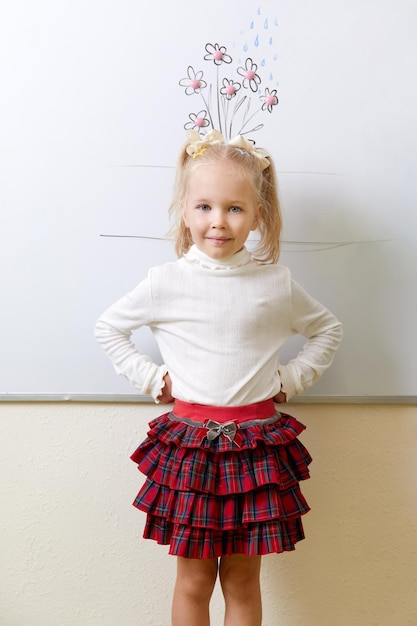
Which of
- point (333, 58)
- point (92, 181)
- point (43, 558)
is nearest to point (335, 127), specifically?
point (333, 58)

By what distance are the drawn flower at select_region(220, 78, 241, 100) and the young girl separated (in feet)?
0.60

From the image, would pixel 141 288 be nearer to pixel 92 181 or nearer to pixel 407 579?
pixel 92 181

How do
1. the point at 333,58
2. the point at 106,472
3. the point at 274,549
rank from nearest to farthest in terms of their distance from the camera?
the point at 274,549 → the point at 333,58 → the point at 106,472

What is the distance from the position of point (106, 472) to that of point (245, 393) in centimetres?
46

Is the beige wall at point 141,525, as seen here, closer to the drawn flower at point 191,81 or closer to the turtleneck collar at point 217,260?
the turtleneck collar at point 217,260

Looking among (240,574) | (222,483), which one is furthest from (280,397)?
(240,574)

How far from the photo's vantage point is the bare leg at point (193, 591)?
4.11 ft

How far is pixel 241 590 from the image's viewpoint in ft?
4.18

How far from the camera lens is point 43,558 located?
5.06 feet

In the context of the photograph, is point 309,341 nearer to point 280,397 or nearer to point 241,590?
point 280,397

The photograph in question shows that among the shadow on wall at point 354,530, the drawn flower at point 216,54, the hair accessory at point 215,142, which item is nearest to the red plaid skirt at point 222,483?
the shadow on wall at point 354,530

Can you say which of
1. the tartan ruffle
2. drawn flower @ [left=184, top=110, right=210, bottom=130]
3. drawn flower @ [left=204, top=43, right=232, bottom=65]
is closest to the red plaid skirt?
the tartan ruffle

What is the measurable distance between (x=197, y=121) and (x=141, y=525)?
916mm

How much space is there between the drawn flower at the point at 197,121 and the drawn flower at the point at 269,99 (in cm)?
13
